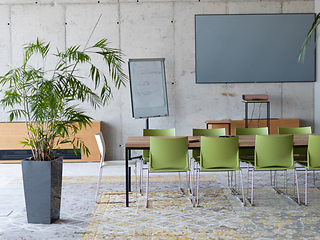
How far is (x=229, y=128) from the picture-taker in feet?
27.4

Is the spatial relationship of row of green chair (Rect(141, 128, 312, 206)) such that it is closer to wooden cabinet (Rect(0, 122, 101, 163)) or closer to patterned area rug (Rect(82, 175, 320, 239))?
patterned area rug (Rect(82, 175, 320, 239))

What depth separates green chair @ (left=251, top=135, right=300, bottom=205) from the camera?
530 cm

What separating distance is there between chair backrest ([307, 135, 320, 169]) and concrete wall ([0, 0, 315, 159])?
3.63 meters

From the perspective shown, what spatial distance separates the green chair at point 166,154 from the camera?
528 centimetres

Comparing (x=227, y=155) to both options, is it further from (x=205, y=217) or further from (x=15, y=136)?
(x=15, y=136)

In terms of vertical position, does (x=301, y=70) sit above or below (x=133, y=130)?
above

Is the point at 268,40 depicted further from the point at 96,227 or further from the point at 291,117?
the point at 96,227

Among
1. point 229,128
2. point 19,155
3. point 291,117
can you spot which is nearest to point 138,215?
point 229,128

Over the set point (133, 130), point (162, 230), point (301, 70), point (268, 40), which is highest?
point (268, 40)

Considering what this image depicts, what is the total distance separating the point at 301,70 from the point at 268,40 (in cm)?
93

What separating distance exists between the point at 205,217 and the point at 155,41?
4.92 m

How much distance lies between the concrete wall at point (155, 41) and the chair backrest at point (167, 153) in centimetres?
370

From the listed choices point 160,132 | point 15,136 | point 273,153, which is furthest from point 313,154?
point 15,136

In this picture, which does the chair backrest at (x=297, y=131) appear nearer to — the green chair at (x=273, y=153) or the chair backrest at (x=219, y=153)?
the green chair at (x=273, y=153)
